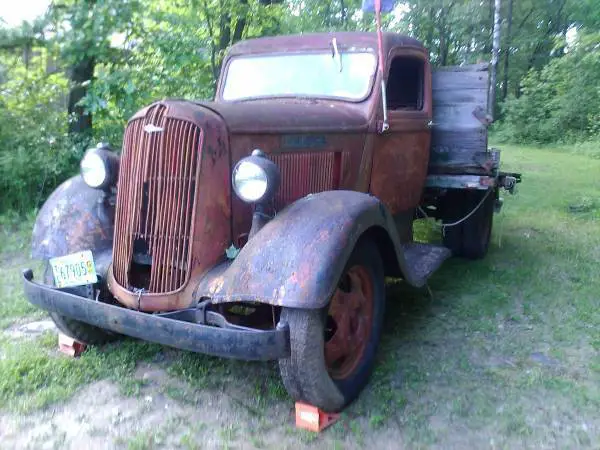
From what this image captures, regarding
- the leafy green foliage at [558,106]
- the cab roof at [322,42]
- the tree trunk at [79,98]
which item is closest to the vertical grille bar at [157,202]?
the cab roof at [322,42]

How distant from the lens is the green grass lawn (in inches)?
116

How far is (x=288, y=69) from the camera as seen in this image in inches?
175

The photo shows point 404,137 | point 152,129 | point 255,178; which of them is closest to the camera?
point 255,178

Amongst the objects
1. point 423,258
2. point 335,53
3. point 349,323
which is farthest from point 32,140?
point 349,323

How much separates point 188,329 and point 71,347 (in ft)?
4.79

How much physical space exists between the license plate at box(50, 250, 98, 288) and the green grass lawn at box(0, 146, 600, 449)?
0.60 meters

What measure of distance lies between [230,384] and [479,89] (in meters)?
3.38

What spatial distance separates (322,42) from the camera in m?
4.45

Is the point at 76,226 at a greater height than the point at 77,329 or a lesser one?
greater

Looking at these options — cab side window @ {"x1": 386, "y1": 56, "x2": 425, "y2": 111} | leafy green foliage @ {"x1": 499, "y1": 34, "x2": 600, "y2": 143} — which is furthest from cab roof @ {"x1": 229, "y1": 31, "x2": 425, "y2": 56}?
leafy green foliage @ {"x1": 499, "y1": 34, "x2": 600, "y2": 143}

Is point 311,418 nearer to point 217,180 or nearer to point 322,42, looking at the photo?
point 217,180

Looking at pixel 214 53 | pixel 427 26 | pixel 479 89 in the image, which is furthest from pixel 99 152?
pixel 427 26

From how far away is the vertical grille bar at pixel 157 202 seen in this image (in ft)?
9.83

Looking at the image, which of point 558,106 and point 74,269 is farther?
point 558,106
